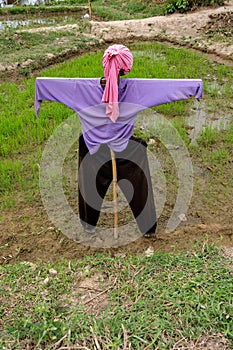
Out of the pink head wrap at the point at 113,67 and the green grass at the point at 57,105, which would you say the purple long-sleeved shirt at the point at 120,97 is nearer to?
the pink head wrap at the point at 113,67

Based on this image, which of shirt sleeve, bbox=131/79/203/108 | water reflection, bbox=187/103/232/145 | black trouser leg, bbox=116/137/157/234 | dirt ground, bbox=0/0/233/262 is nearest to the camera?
shirt sleeve, bbox=131/79/203/108

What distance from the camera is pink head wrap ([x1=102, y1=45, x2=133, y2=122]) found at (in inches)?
92.8

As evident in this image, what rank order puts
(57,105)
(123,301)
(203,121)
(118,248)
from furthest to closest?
1. (57,105)
2. (203,121)
3. (118,248)
4. (123,301)

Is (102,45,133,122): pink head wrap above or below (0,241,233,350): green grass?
above

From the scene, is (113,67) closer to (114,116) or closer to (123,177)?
(114,116)

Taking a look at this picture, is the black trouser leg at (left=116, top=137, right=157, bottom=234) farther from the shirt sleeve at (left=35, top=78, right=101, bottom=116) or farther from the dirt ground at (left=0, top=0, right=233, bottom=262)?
the shirt sleeve at (left=35, top=78, right=101, bottom=116)

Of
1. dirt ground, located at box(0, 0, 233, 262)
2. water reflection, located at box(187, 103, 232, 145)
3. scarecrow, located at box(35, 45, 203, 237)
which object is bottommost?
dirt ground, located at box(0, 0, 233, 262)

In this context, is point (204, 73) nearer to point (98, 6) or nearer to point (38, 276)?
point (38, 276)

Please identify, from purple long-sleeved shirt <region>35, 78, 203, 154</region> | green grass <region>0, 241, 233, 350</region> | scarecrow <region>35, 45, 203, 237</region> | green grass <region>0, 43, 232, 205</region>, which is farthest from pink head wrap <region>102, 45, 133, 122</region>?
green grass <region>0, 43, 232, 205</region>

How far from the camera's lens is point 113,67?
2.37m

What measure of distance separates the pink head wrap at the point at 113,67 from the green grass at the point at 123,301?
3.91ft

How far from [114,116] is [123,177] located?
21.2 inches

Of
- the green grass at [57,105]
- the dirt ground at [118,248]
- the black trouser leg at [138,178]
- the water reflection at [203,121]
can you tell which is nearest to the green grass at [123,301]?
the dirt ground at [118,248]

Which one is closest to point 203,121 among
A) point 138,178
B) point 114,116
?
point 138,178
